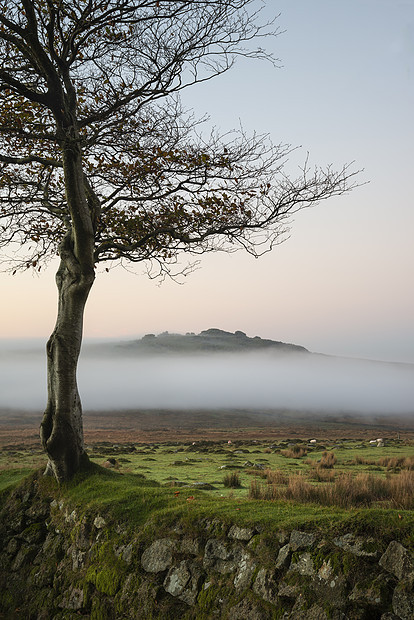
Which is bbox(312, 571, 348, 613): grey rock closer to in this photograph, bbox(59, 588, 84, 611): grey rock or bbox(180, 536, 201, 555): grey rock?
bbox(180, 536, 201, 555): grey rock

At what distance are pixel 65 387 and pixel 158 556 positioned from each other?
19.1ft

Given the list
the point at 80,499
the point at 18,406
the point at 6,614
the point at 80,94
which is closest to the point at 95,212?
the point at 80,94

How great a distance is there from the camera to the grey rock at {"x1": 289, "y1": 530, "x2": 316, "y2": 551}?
6.32 m

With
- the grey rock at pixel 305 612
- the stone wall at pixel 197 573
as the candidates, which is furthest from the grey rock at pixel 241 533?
the grey rock at pixel 305 612

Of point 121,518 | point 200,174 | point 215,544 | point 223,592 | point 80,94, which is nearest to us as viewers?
point 223,592

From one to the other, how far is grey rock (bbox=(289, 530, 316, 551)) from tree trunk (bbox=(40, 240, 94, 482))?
725 centimetres

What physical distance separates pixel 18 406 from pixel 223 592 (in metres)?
161

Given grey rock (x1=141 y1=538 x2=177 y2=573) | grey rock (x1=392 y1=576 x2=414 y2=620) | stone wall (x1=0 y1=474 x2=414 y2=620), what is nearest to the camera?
grey rock (x1=392 y1=576 x2=414 y2=620)

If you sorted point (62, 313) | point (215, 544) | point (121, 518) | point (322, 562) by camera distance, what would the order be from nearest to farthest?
point (322, 562)
point (215, 544)
point (121, 518)
point (62, 313)

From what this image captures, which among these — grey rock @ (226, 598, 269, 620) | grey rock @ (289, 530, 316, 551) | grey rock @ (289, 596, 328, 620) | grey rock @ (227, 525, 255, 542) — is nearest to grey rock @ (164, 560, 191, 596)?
grey rock @ (227, 525, 255, 542)

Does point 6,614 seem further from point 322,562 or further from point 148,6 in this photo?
point 148,6

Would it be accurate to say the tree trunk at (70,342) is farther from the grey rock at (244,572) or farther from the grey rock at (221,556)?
the grey rock at (244,572)

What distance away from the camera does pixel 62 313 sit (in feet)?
42.4

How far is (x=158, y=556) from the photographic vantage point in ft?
25.8
